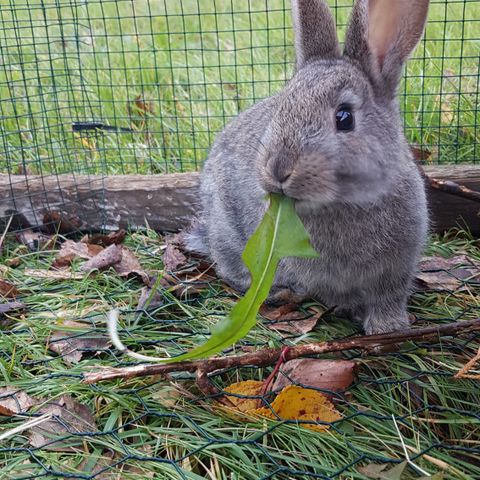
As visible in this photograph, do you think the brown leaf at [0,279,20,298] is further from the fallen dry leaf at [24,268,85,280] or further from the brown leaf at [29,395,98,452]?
the brown leaf at [29,395,98,452]

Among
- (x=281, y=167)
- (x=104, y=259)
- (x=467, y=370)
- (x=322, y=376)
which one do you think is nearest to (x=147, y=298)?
(x=104, y=259)

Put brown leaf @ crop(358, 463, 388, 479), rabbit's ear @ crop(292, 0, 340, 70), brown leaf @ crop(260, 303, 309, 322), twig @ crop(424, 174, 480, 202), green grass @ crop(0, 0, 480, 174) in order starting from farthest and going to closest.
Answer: green grass @ crop(0, 0, 480, 174)
twig @ crop(424, 174, 480, 202)
brown leaf @ crop(260, 303, 309, 322)
rabbit's ear @ crop(292, 0, 340, 70)
brown leaf @ crop(358, 463, 388, 479)

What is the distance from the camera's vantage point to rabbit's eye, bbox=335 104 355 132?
6.25 feet

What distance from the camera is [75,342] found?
223cm

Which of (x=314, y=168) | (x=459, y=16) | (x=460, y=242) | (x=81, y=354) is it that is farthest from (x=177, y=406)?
(x=459, y=16)

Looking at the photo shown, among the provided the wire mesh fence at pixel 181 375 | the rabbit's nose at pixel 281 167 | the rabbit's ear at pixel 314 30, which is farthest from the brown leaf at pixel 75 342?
the rabbit's ear at pixel 314 30

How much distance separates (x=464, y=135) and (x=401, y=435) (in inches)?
83.6

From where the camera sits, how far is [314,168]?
176 cm

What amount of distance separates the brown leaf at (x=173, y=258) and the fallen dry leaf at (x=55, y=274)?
0.35m

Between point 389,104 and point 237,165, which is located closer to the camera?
point 389,104

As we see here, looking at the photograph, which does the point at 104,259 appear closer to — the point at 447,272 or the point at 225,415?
the point at 225,415

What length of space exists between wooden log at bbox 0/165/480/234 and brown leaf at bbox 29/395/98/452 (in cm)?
151

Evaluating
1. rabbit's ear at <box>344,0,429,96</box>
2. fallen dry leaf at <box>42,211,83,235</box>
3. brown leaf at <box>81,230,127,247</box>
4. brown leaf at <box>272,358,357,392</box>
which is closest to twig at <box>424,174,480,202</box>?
rabbit's ear at <box>344,0,429,96</box>

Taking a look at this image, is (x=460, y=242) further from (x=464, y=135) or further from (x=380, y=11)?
(x=380, y=11)
